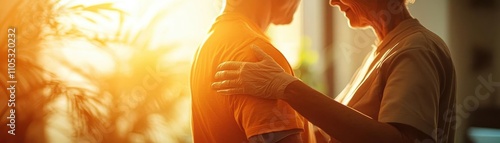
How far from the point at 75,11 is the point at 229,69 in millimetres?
792

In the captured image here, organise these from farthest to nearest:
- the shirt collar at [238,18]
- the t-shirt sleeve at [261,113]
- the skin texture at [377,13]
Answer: the skin texture at [377,13] < the shirt collar at [238,18] < the t-shirt sleeve at [261,113]

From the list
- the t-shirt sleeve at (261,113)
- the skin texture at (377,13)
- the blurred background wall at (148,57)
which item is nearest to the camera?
the t-shirt sleeve at (261,113)

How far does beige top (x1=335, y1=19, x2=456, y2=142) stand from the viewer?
111 centimetres

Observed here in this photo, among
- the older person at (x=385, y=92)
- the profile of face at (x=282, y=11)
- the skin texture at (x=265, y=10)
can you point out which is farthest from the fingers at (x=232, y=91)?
the profile of face at (x=282, y=11)

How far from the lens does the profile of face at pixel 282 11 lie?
1.23 metres

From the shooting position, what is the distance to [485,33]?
6.43ft

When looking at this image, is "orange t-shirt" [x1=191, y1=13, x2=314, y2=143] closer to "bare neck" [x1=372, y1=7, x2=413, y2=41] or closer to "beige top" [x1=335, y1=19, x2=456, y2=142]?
"beige top" [x1=335, y1=19, x2=456, y2=142]

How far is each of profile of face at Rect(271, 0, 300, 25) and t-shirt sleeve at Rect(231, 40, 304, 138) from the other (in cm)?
14

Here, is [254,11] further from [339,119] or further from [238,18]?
[339,119]

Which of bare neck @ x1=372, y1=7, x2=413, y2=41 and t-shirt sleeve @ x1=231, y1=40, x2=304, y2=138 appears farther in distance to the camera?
bare neck @ x1=372, y1=7, x2=413, y2=41

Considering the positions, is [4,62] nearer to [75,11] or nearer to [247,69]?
[75,11]

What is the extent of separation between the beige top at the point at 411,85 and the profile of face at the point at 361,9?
2.5 inches

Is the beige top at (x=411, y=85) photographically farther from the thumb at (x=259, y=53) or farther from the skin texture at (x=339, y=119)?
the thumb at (x=259, y=53)

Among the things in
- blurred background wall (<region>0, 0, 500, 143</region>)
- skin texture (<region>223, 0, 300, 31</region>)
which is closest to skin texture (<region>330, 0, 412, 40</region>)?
skin texture (<region>223, 0, 300, 31</region>)
